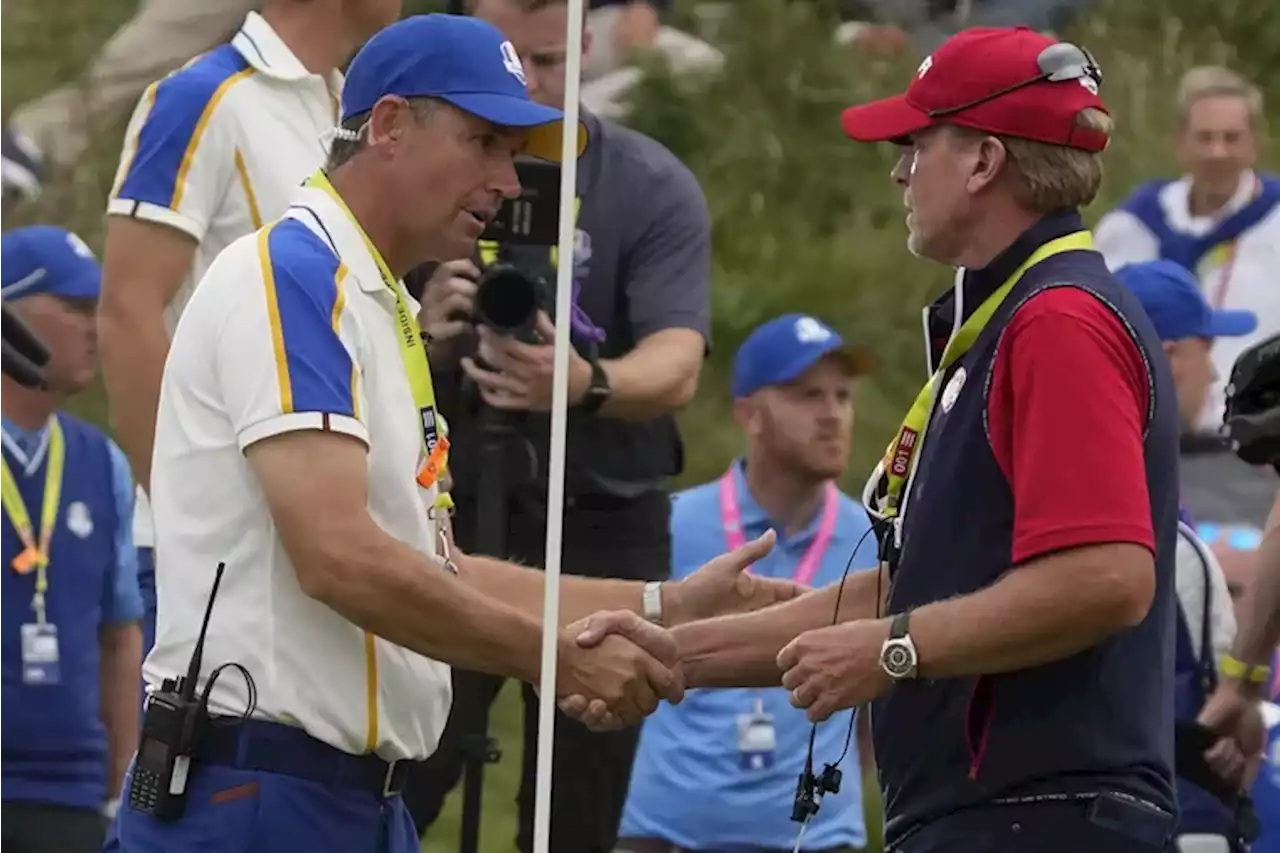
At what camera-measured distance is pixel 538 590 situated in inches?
189

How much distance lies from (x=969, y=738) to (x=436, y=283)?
1.86m

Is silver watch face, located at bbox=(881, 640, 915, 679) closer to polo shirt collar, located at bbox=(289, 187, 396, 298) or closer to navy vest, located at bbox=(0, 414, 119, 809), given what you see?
polo shirt collar, located at bbox=(289, 187, 396, 298)

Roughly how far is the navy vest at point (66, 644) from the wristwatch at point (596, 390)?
148 cm

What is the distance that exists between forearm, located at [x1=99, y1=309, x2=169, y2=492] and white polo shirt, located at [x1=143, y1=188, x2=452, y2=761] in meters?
0.79

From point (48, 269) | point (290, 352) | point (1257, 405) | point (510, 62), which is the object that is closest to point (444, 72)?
point (510, 62)

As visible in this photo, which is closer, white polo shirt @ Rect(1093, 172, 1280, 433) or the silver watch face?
the silver watch face

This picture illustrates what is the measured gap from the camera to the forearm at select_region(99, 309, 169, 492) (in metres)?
5.02

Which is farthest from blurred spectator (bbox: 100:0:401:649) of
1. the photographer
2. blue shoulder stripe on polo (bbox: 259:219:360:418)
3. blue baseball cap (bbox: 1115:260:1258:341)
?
blue baseball cap (bbox: 1115:260:1258:341)

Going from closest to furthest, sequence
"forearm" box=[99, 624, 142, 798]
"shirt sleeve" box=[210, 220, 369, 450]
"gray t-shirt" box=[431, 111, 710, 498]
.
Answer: "shirt sleeve" box=[210, 220, 369, 450] → "gray t-shirt" box=[431, 111, 710, 498] → "forearm" box=[99, 624, 142, 798]

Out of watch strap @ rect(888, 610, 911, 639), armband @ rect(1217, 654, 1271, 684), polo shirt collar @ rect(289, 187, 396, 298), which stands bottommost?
armband @ rect(1217, 654, 1271, 684)

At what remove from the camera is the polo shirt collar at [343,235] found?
4.21 metres

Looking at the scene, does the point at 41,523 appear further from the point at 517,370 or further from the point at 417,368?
the point at 417,368

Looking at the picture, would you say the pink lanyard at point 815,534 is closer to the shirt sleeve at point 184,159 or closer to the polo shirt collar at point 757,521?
the polo shirt collar at point 757,521

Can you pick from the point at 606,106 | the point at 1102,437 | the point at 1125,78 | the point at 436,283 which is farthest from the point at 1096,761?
the point at 1125,78
